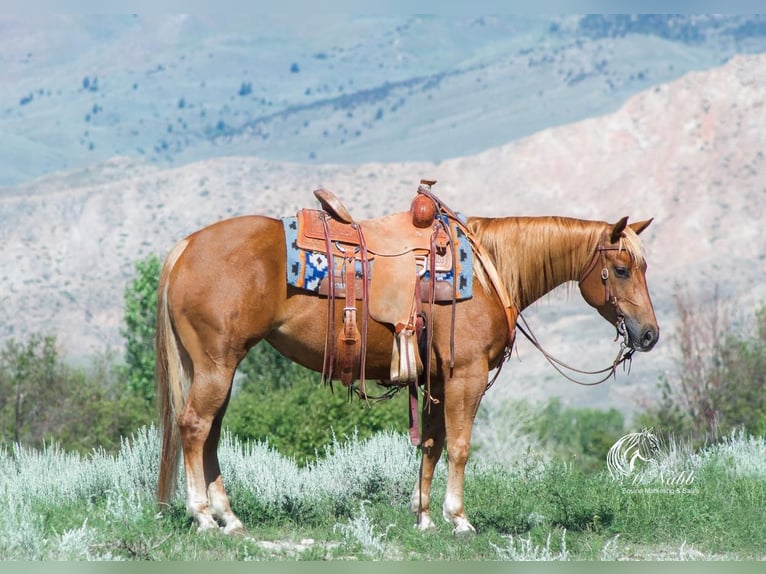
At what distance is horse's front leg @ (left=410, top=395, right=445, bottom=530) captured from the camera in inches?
268

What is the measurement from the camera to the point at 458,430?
659cm

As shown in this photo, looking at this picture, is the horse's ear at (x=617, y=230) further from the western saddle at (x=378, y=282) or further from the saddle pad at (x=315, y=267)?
the western saddle at (x=378, y=282)

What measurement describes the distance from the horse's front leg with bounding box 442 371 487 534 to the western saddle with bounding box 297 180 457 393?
0.27 m

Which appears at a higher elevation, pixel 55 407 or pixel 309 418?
pixel 309 418

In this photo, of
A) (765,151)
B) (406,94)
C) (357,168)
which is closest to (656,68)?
(765,151)

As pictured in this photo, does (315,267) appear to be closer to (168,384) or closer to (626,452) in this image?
(168,384)

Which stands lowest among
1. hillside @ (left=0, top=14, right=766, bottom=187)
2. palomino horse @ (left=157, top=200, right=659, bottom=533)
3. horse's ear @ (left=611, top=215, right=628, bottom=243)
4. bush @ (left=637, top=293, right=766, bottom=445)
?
bush @ (left=637, top=293, right=766, bottom=445)

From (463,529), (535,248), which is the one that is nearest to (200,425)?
(463,529)

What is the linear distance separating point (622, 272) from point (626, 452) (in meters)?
2.56

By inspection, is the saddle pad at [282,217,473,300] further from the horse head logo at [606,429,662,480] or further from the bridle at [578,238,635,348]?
the horse head logo at [606,429,662,480]

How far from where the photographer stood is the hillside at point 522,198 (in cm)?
4866

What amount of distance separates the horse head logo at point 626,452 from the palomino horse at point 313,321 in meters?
1.99

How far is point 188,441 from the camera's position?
249 inches

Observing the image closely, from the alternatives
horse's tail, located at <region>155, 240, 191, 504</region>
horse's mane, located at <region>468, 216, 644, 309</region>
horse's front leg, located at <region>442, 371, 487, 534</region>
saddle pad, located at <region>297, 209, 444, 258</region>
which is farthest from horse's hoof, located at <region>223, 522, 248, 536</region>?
horse's mane, located at <region>468, 216, 644, 309</region>
